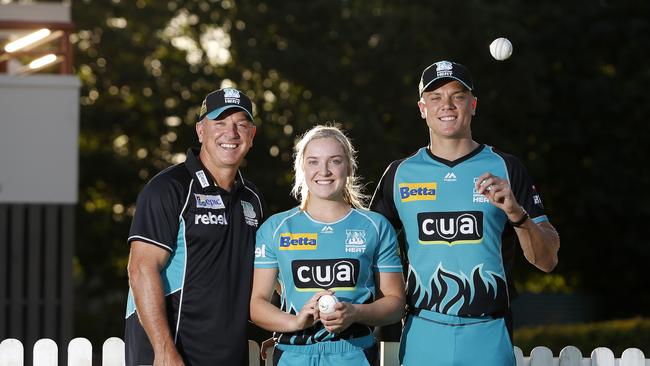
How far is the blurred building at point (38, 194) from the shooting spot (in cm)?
1449

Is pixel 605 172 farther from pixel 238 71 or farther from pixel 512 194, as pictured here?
pixel 512 194

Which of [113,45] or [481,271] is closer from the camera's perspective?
[481,271]

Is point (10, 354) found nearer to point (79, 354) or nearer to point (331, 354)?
point (79, 354)

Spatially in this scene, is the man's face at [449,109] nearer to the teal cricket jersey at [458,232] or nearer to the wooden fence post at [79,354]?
the teal cricket jersey at [458,232]

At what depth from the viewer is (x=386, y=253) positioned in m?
5.26

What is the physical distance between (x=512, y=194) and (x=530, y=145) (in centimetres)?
2238

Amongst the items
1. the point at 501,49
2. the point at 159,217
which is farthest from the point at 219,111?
the point at 501,49

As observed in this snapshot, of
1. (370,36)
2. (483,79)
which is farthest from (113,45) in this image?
(483,79)

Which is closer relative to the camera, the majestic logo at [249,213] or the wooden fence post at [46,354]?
the majestic logo at [249,213]

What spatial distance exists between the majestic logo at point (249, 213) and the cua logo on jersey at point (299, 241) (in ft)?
1.21

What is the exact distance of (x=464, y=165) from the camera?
5508 millimetres

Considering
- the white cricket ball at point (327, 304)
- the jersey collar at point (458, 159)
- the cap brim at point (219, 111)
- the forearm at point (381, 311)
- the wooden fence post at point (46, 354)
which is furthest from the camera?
the wooden fence post at point (46, 354)

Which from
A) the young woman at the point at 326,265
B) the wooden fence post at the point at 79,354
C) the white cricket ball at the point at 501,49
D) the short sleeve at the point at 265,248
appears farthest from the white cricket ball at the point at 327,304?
the wooden fence post at the point at 79,354

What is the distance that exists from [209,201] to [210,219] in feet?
0.33
